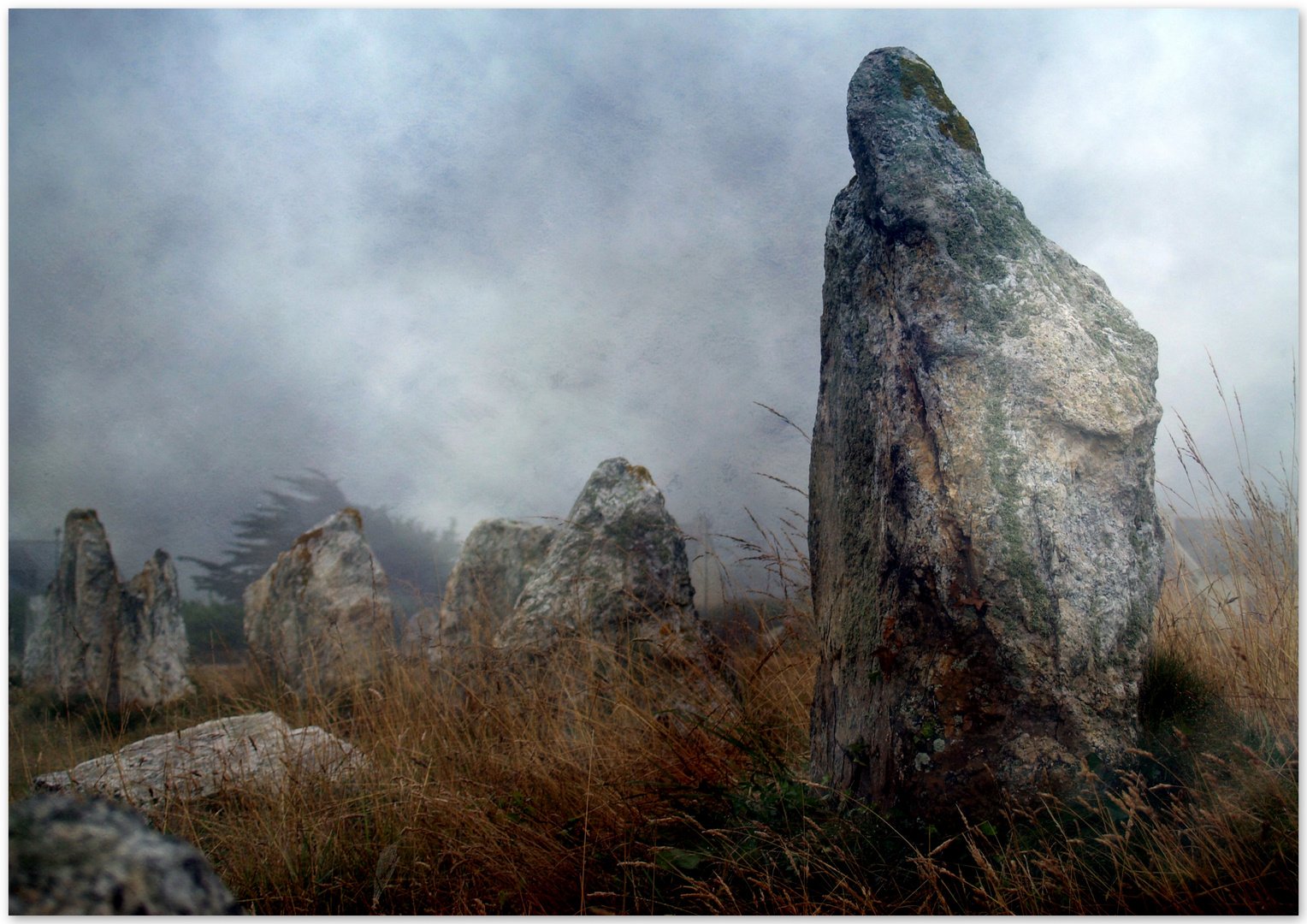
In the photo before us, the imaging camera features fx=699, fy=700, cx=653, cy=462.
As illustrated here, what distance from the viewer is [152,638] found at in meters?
6.59

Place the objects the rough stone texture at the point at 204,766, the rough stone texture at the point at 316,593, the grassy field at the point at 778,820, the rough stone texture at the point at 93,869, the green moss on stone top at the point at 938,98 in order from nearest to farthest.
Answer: the rough stone texture at the point at 93,869
the grassy field at the point at 778,820
the green moss on stone top at the point at 938,98
the rough stone texture at the point at 204,766
the rough stone texture at the point at 316,593

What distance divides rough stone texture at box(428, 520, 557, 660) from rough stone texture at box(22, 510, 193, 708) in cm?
269

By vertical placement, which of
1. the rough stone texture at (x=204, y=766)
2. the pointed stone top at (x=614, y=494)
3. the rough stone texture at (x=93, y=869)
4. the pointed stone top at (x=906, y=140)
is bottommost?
the rough stone texture at (x=204, y=766)

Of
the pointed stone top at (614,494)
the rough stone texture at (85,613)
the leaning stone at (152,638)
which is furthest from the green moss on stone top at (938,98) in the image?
the rough stone texture at (85,613)

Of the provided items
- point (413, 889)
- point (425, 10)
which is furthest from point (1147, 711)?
point (425, 10)

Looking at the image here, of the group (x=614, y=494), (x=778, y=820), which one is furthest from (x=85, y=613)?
(x=778, y=820)

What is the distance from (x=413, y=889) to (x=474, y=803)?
12.8 inches

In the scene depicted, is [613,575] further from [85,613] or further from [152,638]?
[85,613]

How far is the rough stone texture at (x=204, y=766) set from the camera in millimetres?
2551

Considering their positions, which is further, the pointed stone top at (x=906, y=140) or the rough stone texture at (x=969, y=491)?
the pointed stone top at (x=906, y=140)

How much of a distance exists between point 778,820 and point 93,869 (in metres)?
1.55

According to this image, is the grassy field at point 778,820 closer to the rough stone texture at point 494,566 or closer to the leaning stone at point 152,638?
the rough stone texture at point 494,566

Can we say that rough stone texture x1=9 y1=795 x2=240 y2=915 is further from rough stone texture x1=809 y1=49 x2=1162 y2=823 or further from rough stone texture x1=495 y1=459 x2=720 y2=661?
rough stone texture x1=495 y1=459 x2=720 y2=661

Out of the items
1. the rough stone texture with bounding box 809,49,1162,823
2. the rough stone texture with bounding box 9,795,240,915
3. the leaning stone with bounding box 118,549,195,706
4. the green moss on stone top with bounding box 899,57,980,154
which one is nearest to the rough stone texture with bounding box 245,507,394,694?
the leaning stone with bounding box 118,549,195,706
